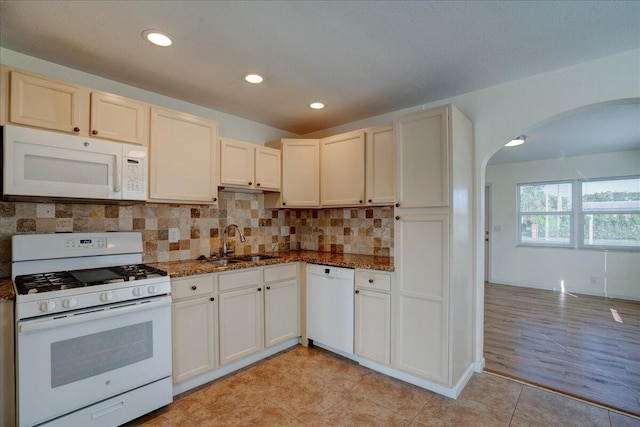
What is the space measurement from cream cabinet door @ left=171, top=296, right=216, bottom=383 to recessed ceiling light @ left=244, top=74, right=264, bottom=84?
172 centimetres

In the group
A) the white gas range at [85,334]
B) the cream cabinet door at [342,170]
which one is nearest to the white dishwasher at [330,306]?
the cream cabinet door at [342,170]

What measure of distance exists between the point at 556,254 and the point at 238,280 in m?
5.67

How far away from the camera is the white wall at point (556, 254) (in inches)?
192

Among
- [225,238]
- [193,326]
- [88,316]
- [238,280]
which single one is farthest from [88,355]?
[225,238]

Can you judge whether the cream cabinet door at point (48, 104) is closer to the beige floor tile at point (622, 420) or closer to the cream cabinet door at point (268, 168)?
the cream cabinet door at point (268, 168)

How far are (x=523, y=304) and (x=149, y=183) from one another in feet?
16.9

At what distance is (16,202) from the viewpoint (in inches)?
78.7

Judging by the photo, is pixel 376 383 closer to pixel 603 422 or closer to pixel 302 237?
pixel 603 422

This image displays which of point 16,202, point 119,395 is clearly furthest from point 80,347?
point 16,202

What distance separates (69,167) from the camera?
1.89 meters

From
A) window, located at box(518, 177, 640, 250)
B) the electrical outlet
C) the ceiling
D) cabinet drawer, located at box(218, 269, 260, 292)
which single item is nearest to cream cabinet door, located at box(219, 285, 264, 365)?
cabinet drawer, located at box(218, 269, 260, 292)

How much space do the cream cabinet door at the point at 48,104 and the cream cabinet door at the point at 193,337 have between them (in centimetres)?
136

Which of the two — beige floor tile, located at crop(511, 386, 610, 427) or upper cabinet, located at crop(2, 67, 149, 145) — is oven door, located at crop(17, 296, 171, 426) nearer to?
upper cabinet, located at crop(2, 67, 149, 145)

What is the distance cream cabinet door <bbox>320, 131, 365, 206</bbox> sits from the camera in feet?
9.74
